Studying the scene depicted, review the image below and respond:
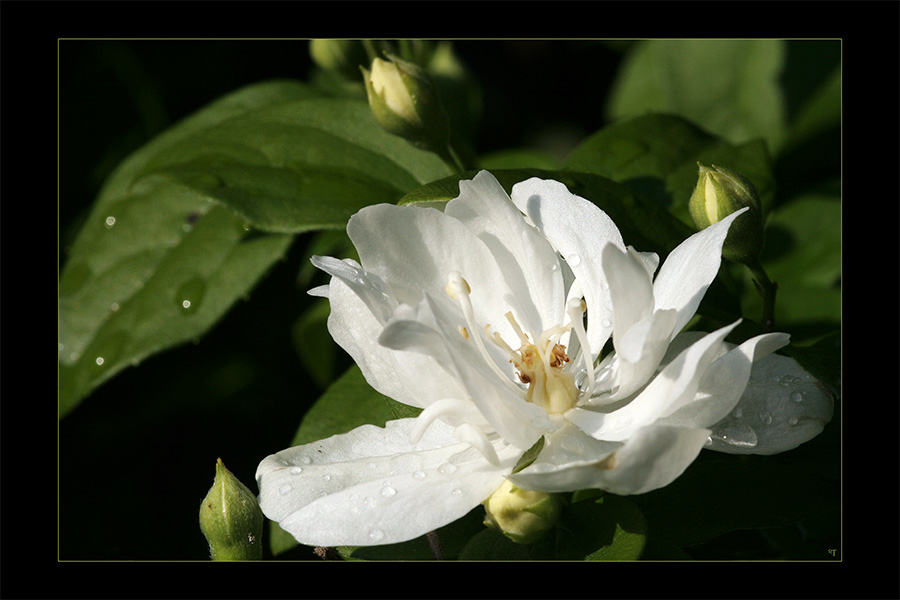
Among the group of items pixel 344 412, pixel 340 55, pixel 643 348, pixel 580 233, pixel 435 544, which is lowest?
pixel 435 544

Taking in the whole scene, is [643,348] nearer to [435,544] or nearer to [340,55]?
[435,544]

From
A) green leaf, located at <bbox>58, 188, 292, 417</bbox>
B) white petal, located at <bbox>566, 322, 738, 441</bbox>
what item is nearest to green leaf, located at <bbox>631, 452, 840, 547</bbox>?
white petal, located at <bbox>566, 322, 738, 441</bbox>

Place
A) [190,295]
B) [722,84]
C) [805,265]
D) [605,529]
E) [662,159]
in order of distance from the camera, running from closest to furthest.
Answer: [605,529], [662,159], [190,295], [805,265], [722,84]

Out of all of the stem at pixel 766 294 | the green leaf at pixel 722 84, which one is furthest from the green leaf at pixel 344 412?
the green leaf at pixel 722 84

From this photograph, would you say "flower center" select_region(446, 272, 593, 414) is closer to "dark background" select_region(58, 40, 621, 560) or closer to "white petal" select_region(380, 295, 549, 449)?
"white petal" select_region(380, 295, 549, 449)

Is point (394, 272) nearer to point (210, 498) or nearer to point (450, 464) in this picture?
point (450, 464)

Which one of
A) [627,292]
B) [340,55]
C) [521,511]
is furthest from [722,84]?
[521,511]
